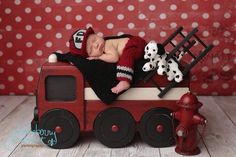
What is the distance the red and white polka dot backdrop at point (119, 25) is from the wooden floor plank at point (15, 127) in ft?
0.95

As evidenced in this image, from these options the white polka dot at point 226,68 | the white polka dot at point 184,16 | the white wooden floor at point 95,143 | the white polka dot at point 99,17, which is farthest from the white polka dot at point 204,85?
the white polka dot at point 99,17

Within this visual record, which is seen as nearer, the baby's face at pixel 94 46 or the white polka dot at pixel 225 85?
the baby's face at pixel 94 46

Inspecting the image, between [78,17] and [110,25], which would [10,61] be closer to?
[78,17]

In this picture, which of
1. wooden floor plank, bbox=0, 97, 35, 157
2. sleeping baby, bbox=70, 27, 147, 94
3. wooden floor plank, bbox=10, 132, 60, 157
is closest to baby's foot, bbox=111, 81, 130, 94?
sleeping baby, bbox=70, 27, 147, 94

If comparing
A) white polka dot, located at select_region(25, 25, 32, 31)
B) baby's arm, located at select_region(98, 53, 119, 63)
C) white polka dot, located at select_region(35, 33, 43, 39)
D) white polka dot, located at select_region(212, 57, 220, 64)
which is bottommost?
white polka dot, located at select_region(212, 57, 220, 64)

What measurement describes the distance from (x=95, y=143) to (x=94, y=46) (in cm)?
33

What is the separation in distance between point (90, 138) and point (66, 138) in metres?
0.11

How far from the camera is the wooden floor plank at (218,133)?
4.30ft

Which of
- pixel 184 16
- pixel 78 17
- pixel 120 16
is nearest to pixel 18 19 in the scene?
pixel 78 17

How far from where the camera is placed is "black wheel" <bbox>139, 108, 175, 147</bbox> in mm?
1319

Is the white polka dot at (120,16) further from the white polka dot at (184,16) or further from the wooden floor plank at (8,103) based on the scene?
the wooden floor plank at (8,103)

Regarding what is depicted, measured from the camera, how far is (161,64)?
128 centimetres

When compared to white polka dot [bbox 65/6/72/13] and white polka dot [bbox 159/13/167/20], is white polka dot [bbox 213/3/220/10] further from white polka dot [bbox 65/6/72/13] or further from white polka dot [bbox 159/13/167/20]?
white polka dot [bbox 65/6/72/13]

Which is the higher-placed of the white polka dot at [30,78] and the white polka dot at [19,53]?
the white polka dot at [19,53]
